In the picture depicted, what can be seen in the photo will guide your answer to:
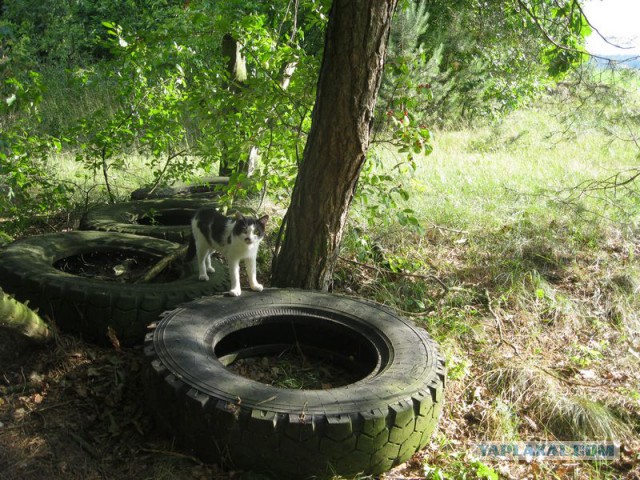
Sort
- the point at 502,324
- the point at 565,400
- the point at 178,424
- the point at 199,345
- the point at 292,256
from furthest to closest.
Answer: the point at 502,324 < the point at 292,256 < the point at 565,400 < the point at 199,345 < the point at 178,424

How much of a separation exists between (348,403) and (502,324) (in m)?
2.42

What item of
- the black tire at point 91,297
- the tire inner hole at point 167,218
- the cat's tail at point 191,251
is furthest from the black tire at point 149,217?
the black tire at point 91,297

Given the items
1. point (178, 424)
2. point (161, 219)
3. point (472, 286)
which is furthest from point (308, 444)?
point (161, 219)

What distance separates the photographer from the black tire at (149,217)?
5387 mm

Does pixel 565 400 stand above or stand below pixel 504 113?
below

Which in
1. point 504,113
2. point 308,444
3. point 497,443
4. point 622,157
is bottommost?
point 497,443

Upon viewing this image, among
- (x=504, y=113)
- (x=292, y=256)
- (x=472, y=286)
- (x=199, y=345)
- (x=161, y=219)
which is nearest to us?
(x=199, y=345)

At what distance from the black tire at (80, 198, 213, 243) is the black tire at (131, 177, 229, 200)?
0.45 meters

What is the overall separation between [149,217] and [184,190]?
1212 millimetres

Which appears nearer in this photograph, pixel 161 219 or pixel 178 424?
pixel 178 424

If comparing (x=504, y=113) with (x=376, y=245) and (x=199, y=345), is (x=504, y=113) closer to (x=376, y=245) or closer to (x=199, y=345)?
(x=376, y=245)

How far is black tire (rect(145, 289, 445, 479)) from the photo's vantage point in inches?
104

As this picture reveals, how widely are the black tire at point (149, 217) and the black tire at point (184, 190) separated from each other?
0.45m

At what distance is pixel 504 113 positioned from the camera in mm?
13648
